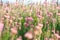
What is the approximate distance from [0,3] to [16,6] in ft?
1.61

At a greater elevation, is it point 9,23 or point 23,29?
point 9,23

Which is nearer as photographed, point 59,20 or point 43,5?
point 59,20

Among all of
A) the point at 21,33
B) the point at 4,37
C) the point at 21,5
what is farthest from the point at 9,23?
the point at 21,5

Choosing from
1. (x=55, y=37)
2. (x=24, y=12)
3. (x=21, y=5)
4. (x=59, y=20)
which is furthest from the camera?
(x=21, y=5)

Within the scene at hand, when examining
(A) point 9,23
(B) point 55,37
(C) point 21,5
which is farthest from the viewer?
(C) point 21,5

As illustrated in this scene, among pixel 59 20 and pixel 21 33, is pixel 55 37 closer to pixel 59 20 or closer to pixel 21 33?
pixel 21 33

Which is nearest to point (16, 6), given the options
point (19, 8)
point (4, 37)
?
point (19, 8)

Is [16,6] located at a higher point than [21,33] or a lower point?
higher

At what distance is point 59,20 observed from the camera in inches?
96.8

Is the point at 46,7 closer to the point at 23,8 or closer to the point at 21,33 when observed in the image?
the point at 23,8

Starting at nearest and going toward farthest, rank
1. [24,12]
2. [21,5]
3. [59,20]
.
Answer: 1. [59,20]
2. [24,12]
3. [21,5]

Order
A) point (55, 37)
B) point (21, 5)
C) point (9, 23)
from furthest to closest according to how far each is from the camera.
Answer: point (21, 5) → point (9, 23) → point (55, 37)

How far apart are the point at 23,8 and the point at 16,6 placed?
19cm

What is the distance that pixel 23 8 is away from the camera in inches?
112
